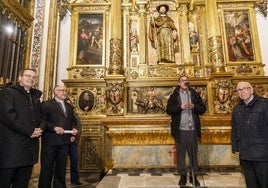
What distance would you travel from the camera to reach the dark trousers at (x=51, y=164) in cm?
307

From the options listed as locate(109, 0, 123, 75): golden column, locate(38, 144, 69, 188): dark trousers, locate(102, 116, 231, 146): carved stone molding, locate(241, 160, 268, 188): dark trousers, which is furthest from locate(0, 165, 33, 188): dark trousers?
locate(109, 0, 123, 75): golden column

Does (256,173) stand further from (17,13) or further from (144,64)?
(17,13)

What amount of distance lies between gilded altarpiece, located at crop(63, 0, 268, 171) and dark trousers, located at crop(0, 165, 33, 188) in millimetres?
3038

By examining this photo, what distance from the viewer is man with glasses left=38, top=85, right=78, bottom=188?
3.08 metres

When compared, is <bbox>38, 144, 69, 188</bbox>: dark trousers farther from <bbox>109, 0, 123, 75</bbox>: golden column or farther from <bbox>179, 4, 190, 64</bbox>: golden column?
<bbox>179, 4, 190, 64</bbox>: golden column

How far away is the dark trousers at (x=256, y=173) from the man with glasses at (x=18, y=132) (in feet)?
7.32

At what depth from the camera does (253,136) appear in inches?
94.8

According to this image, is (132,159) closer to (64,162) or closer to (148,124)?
(148,124)

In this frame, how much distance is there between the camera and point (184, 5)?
708cm

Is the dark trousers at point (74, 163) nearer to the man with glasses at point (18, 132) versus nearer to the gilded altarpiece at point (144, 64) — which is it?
the gilded altarpiece at point (144, 64)

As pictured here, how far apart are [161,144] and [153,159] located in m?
0.32

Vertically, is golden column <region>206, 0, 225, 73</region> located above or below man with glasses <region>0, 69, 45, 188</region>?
above

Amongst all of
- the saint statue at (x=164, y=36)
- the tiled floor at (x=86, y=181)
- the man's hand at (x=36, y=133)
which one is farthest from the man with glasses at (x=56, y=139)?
the saint statue at (x=164, y=36)

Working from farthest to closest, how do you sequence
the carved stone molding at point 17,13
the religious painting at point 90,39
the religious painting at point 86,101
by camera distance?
the religious painting at point 90,39, the religious painting at point 86,101, the carved stone molding at point 17,13
